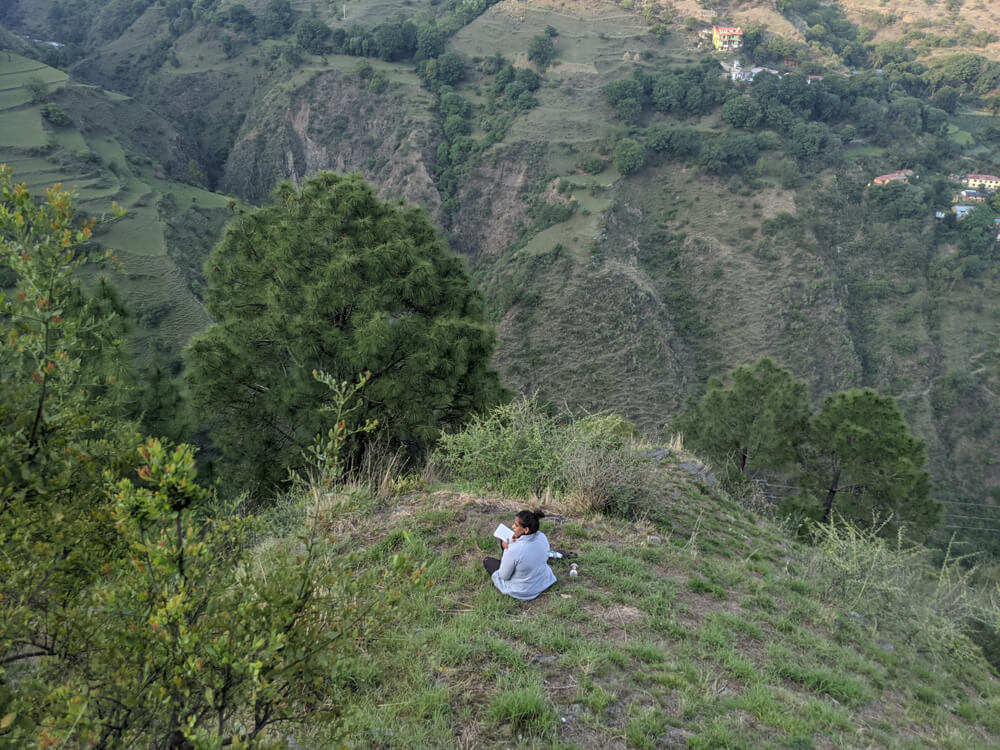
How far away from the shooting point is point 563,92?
5216 cm

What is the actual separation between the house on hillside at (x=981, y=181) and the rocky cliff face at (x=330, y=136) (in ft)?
159

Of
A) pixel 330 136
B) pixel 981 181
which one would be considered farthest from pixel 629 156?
pixel 981 181

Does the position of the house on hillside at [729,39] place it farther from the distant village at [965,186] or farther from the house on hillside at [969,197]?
the house on hillside at [969,197]

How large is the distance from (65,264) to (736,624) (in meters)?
5.13

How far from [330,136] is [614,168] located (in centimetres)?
3021

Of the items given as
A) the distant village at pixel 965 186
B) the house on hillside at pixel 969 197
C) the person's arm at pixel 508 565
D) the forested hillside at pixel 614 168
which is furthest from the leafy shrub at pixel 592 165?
the person's arm at pixel 508 565

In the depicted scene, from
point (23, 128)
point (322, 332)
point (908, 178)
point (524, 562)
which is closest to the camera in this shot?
point (524, 562)

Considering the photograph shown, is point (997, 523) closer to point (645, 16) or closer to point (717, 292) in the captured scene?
point (717, 292)

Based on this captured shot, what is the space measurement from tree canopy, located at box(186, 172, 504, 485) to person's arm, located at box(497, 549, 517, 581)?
5496 millimetres

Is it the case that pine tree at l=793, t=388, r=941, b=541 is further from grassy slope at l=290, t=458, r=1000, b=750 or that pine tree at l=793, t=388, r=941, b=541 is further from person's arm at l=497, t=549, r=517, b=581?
person's arm at l=497, t=549, r=517, b=581

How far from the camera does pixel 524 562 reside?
4297 millimetres

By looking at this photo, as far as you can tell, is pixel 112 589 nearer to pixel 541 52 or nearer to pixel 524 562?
pixel 524 562

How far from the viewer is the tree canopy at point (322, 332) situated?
9.70 m

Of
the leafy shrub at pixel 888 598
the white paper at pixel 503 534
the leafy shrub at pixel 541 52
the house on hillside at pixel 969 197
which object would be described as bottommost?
the house on hillside at pixel 969 197
